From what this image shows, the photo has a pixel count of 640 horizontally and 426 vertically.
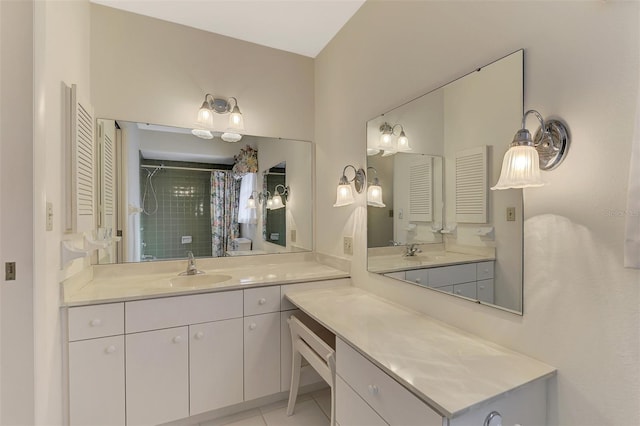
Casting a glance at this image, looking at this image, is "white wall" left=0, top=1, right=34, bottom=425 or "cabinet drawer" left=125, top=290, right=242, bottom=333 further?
"cabinet drawer" left=125, top=290, right=242, bottom=333

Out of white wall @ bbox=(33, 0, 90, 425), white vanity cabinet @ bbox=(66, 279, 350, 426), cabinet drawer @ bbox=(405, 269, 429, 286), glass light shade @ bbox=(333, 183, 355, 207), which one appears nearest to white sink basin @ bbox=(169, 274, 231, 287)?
white vanity cabinet @ bbox=(66, 279, 350, 426)

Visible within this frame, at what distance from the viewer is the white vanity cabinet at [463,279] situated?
1.21 m

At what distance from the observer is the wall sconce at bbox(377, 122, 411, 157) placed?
170cm

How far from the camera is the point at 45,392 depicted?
1291mm

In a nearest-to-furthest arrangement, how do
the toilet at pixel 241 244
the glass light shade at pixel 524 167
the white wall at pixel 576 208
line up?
the white wall at pixel 576 208, the glass light shade at pixel 524 167, the toilet at pixel 241 244

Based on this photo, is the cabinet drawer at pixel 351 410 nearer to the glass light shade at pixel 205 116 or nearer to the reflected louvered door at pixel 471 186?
the reflected louvered door at pixel 471 186

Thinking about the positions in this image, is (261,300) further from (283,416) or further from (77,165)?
(77,165)

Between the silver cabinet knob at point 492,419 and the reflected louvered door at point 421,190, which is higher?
the reflected louvered door at point 421,190

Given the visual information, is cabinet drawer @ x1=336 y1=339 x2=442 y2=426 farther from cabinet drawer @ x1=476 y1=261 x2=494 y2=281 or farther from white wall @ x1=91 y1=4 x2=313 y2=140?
white wall @ x1=91 y1=4 x2=313 y2=140

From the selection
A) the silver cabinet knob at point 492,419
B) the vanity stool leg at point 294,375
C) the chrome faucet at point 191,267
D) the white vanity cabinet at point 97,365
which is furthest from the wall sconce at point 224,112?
the silver cabinet knob at point 492,419

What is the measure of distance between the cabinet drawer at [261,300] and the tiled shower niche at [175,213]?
690mm

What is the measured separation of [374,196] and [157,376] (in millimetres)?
1709

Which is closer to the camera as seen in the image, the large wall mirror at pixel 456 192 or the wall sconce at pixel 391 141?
the large wall mirror at pixel 456 192

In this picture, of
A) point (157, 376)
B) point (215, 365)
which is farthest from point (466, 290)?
point (157, 376)
